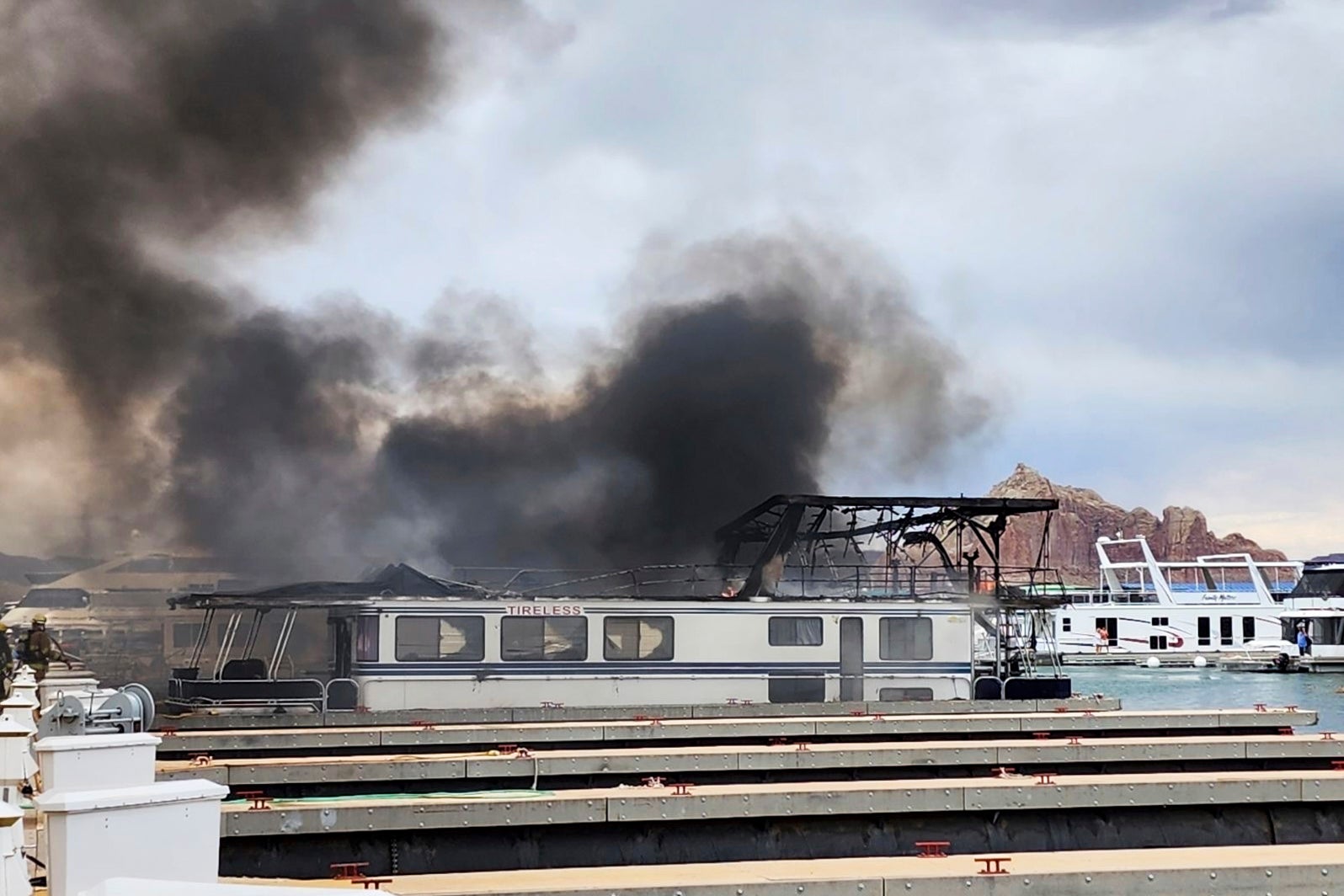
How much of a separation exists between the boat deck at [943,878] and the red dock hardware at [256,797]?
7.39 feet

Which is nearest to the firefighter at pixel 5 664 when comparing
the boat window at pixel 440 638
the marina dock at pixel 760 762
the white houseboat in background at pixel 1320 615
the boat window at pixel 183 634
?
the boat window at pixel 440 638

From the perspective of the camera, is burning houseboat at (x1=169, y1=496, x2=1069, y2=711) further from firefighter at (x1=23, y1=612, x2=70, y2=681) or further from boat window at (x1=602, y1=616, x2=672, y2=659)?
firefighter at (x1=23, y1=612, x2=70, y2=681)

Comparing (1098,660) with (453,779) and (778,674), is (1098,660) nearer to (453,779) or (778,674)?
(778,674)

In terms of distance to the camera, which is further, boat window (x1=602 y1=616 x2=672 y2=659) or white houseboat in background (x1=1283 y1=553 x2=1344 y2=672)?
white houseboat in background (x1=1283 y1=553 x2=1344 y2=672)

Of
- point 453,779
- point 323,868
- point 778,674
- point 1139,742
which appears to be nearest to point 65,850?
point 323,868

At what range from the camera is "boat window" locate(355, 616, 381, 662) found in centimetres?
2359

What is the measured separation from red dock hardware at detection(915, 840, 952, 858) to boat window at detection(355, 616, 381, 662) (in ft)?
47.3

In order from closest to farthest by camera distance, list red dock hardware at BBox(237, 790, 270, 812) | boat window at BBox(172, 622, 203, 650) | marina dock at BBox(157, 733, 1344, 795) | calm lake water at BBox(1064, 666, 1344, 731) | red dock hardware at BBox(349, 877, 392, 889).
Result: red dock hardware at BBox(349, 877, 392, 889), red dock hardware at BBox(237, 790, 270, 812), marina dock at BBox(157, 733, 1344, 795), boat window at BBox(172, 622, 203, 650), calm lake water at BBox(1064, 666, 1344, 731)

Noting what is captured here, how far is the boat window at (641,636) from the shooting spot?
24500 millimetres

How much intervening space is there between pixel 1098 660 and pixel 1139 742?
3256 inches

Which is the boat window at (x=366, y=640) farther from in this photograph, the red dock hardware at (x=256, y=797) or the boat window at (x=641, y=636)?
the red dock hardware at (x=256, y=797)

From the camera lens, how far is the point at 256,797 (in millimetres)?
11766

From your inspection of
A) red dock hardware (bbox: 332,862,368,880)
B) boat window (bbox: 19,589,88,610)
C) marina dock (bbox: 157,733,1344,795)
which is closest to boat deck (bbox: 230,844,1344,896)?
red dock hardware (bbox: 332,862,368,880)

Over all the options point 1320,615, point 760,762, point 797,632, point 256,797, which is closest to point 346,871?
point 256,797
